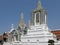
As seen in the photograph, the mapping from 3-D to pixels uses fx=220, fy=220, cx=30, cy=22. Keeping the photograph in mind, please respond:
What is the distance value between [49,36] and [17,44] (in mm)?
9534

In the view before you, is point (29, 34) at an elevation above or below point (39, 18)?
below

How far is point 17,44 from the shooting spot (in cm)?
5706

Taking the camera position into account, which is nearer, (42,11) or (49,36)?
(49,36)

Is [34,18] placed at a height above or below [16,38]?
above

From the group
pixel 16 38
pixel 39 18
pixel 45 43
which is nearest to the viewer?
pixel 45 43

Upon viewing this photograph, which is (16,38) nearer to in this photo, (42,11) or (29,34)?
(29,34)

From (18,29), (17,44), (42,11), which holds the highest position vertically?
(42,11)

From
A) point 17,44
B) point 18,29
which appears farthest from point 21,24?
point 17,44

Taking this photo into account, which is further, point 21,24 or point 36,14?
point 21,24

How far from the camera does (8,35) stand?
215 ft

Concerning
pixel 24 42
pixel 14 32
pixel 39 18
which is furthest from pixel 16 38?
pixel 39 18

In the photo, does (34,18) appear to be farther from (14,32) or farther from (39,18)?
(14,32)

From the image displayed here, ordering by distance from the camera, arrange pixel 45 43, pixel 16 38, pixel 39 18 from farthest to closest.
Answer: pixel 16 38
pixel 39 18
pixel 45 43

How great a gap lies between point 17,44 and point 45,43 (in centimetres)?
876
